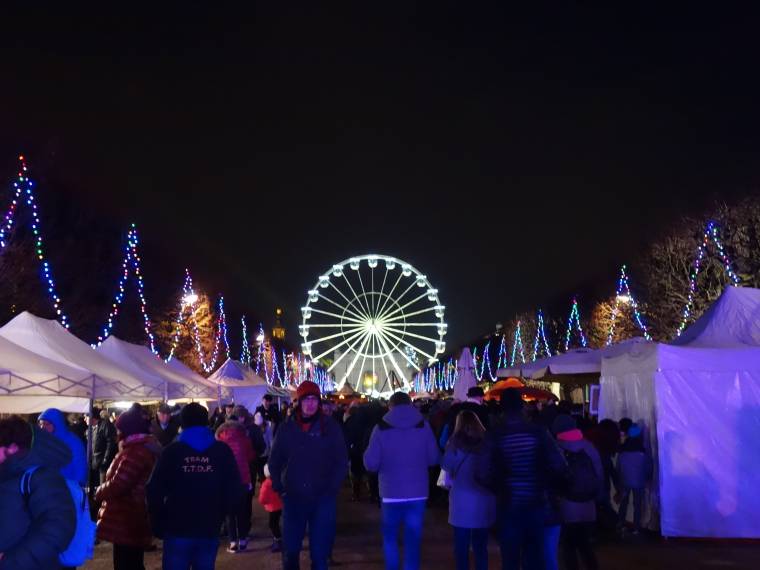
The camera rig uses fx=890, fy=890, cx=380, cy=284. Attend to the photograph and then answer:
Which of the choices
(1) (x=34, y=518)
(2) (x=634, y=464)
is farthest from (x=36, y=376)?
(1) (x=34, y=518)

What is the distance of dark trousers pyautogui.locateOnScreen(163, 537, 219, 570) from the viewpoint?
21.1ft

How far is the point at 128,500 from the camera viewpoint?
7625 mm

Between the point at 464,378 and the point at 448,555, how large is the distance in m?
19.9

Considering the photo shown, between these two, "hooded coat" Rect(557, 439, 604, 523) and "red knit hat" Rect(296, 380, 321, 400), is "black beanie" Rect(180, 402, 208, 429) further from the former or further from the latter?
"hooded coat" Rect(557, 439, 604, 523)

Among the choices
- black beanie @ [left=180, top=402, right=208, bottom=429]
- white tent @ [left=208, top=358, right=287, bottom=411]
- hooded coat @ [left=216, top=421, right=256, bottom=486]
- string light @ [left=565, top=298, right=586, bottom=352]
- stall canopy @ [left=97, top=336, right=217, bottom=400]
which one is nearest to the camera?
black beanie @ [left=180, top=402, right=208, bottom=429]

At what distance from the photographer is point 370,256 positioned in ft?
173

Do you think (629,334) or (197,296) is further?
(197,296)

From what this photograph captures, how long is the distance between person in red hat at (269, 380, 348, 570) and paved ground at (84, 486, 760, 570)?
2.86 metres

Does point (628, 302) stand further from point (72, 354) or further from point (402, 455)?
point (402, 455)

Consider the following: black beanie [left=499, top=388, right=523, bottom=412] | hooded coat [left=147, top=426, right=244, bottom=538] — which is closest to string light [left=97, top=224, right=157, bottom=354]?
black beanie [left=499, top=388, right=523, bottom=412]

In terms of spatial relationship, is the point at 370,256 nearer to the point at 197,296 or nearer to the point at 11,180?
the point at 197,296

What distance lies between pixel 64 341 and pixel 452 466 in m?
11.5

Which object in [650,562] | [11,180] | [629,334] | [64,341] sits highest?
[11,180]

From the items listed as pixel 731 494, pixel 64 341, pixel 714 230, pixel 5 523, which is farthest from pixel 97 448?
pixel 714 230
